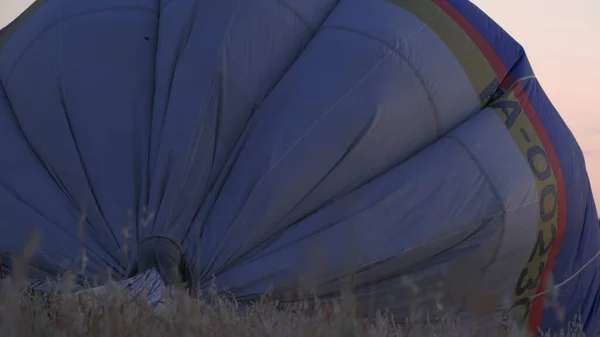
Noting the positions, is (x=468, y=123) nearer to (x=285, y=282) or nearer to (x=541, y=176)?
(x=541, y=176)

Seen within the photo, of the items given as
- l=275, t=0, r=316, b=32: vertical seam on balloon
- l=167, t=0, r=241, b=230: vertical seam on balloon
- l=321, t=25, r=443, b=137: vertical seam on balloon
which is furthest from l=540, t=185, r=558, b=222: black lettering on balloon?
l=167, t=0, r=241, b=230: vertical seam on balloon

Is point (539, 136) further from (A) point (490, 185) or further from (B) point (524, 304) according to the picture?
(B) point (524, 304)

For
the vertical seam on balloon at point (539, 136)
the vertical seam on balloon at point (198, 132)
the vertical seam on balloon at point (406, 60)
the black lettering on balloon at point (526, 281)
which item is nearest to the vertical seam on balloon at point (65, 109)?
the vertical seam on balloon at point (198, 132)

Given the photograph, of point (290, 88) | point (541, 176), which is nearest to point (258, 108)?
point (290, 88)

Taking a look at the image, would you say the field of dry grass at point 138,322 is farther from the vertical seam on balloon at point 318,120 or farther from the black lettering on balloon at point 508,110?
the black lettering on balloon at point 508,110

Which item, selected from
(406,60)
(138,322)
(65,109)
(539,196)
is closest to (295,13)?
(406,60)

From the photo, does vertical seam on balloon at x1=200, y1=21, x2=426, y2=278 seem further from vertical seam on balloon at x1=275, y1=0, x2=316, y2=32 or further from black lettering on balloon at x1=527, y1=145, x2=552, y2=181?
black lettering on balloon at x1=527, y1=145, x2=552, y2=181
